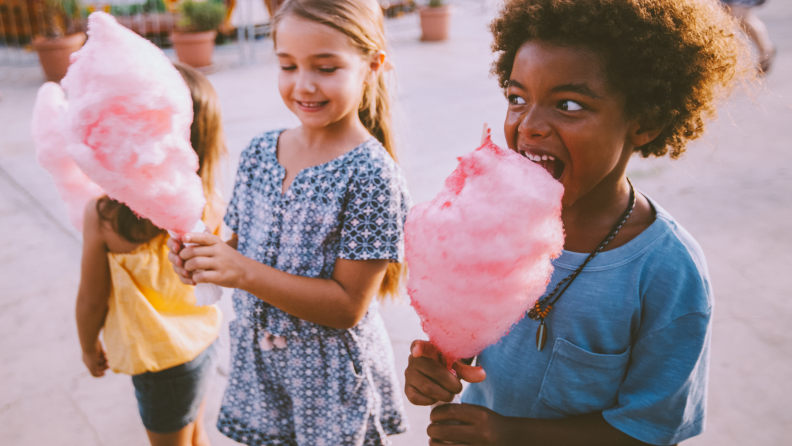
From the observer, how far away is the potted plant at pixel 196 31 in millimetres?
7230

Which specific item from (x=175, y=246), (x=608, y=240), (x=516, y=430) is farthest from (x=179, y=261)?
(x=608, y=240)

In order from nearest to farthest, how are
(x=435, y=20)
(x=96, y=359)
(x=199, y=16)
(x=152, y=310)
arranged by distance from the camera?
(x=152, y=310) → (x=96, y=359) → (x=199, y=16) → (x=435, y=20)

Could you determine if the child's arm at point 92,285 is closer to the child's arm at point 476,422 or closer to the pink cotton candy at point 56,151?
the pink cotton candy at point 56,151

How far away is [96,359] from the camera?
1.67 m

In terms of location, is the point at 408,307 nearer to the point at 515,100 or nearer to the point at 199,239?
the point at 199,239

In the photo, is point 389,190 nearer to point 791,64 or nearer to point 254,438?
point 254,438

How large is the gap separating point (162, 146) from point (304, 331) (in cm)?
59

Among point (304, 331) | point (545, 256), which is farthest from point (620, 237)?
point (304, 331)

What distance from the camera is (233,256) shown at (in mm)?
1229

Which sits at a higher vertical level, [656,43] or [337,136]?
[656,43]

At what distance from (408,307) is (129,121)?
2.03 metres

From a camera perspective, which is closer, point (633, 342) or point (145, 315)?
point (633, 342)

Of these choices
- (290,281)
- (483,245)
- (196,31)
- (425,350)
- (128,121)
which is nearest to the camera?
(483,245)

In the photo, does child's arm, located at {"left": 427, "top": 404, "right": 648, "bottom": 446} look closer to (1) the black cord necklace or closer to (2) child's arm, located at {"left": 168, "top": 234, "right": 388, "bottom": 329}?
(1) the black cord necklace
